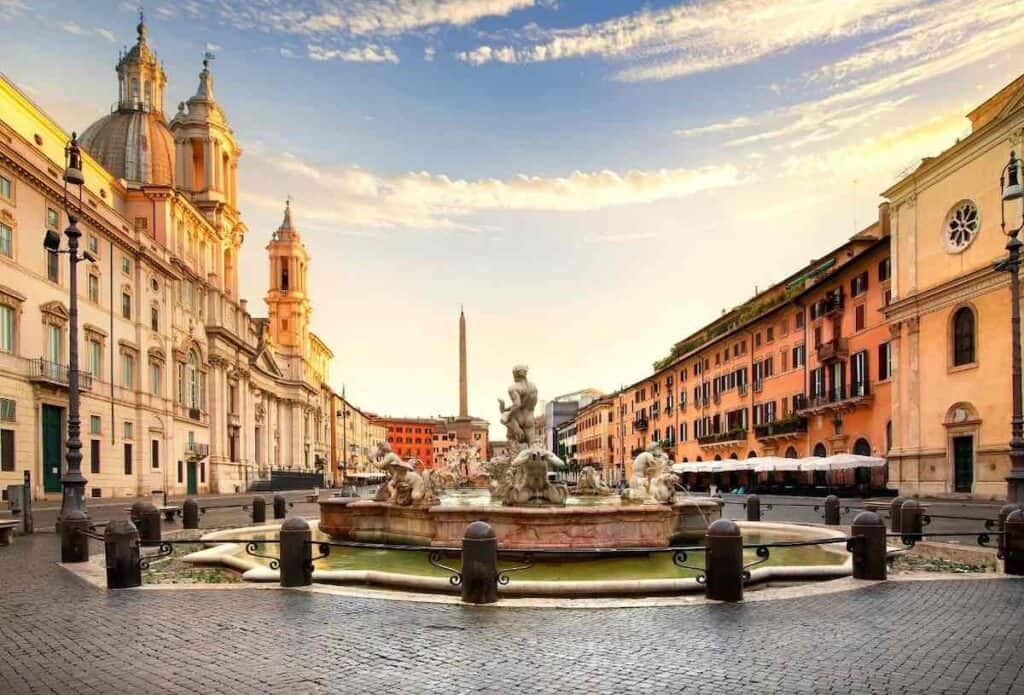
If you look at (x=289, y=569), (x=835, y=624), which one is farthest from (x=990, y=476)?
(x=289, y=569)

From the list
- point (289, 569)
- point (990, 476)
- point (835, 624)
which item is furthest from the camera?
point (990, 476)

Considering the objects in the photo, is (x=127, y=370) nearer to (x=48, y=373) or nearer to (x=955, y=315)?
(x=48, y=373)

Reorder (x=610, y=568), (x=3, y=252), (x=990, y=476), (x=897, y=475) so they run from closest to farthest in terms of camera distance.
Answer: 1. (x=610, y=568)
2. (x=990, y=476)
3. (x=3, y=252)
4. (x=897, y=475)

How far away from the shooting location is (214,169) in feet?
217

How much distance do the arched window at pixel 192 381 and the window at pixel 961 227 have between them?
4603 centimetres

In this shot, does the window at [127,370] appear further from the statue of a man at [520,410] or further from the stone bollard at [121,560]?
the stone bollard at [121,560]

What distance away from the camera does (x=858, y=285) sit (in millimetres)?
41062

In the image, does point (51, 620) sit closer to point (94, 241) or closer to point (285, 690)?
point (285, 690)

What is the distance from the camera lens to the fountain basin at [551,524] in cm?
1230

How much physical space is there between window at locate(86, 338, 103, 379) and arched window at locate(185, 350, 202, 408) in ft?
43.2

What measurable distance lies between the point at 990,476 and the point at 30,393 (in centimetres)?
3862

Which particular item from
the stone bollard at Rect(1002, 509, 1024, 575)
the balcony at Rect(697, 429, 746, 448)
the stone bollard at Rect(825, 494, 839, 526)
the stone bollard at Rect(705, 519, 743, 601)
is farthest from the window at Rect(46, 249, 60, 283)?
the balcony at Rect(697, 429, 746, 448)

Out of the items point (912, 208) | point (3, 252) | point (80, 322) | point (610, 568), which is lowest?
point (610, 568)

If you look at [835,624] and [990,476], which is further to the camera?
[990,476]
